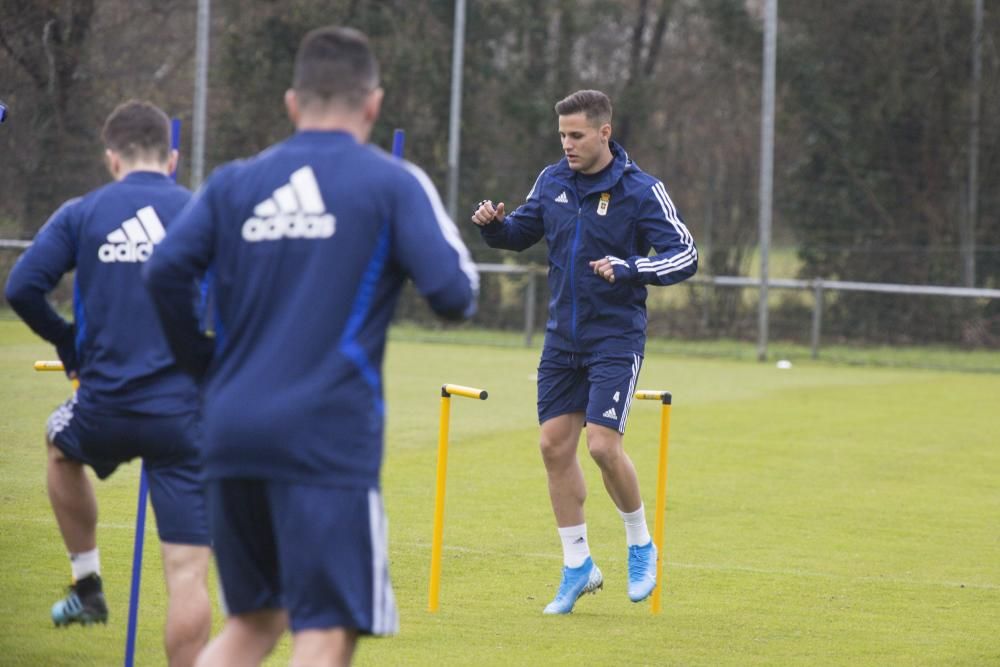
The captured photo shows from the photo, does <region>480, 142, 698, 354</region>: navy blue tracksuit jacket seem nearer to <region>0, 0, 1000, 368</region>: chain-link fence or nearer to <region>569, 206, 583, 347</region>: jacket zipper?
<region>569, 206, 583, 347</region>: jacket zipper

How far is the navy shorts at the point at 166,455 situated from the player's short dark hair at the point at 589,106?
2.84m

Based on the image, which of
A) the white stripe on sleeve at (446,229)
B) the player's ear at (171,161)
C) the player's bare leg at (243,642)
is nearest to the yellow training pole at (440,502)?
the player's ear at (171,161)

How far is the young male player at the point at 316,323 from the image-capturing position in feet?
12.0

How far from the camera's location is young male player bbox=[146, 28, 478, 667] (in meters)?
3.64

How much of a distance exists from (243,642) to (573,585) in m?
3.32

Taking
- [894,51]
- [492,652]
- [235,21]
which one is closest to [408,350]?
[235,21]

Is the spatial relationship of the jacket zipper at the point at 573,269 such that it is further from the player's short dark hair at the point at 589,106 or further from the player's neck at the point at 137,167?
the player's neck at the point at 137,167

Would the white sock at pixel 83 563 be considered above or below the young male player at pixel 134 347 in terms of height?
below

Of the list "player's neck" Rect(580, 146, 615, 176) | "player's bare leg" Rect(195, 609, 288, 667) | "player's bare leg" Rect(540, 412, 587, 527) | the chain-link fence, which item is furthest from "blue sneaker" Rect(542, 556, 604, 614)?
the chain-link fence

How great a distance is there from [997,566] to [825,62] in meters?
20.1

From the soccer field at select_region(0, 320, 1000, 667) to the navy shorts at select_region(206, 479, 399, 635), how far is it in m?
2.30

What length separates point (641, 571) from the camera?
7.12 meters

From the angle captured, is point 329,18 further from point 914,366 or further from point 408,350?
point 914,366

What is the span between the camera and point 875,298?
24828mm
